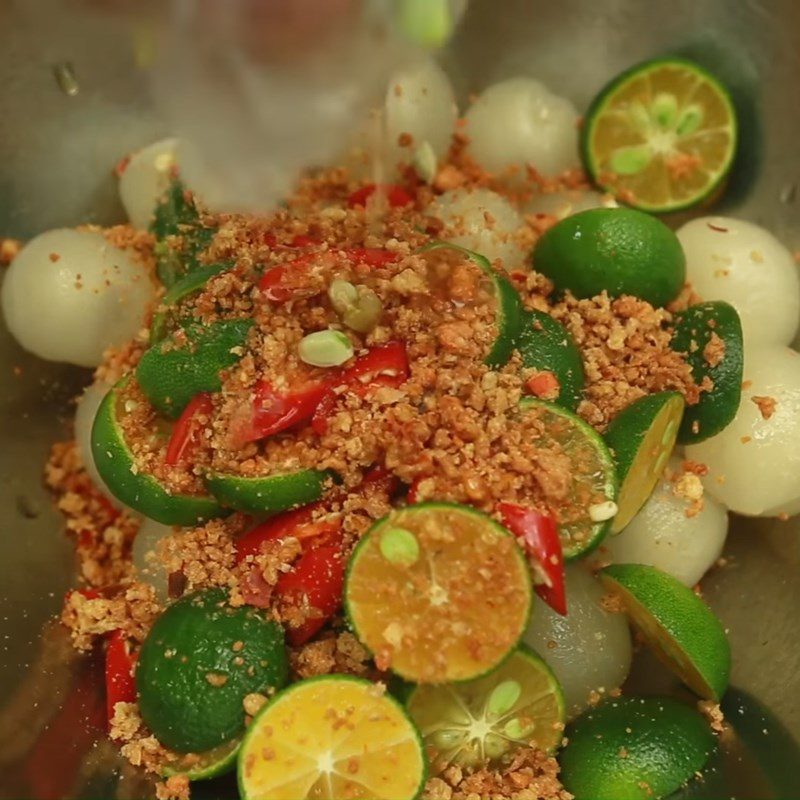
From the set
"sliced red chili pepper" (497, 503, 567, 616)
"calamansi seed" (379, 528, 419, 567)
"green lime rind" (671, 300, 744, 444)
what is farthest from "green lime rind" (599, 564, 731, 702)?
"calamansi seed" (379, 528, 419, 567)

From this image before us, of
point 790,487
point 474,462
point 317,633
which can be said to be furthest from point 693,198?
point 317,633

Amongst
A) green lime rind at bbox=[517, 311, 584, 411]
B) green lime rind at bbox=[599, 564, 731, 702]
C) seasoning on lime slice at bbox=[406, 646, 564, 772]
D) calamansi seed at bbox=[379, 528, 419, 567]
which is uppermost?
green lime rind at bbox=[517, 311, 584, 411]

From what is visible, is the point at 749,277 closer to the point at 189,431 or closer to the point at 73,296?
the point at 189,431

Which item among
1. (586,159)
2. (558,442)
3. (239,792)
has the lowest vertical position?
(239,792)

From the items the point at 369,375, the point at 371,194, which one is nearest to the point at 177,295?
the point at 369,375

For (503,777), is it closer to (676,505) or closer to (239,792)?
(239,792)

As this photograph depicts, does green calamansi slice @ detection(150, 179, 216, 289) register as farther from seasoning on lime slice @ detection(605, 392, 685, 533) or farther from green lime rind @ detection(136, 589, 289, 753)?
seasoning on lime slice @ detection(605, 392, 685, 533)
